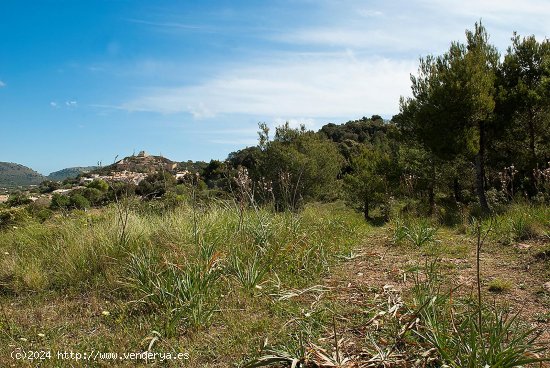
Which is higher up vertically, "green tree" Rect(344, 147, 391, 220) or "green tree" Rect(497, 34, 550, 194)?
"green tree" Rect(497, 34, 550, 194)

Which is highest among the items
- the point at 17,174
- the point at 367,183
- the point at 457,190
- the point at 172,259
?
the point at 17,174

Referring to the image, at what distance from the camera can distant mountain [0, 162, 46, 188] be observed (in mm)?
111000

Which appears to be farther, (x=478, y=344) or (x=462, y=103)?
(x=462, y=103)

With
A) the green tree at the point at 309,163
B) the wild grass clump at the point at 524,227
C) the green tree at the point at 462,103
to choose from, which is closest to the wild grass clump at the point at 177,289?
the wild grass clump at the point at 524,227

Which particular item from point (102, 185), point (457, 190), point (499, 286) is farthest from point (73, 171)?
point (499, 286)

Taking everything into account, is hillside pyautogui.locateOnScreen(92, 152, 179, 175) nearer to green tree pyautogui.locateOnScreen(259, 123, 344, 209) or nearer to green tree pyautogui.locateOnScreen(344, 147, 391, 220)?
green tree pyautogui.locateOnScreen(344, 147, 391, 220)

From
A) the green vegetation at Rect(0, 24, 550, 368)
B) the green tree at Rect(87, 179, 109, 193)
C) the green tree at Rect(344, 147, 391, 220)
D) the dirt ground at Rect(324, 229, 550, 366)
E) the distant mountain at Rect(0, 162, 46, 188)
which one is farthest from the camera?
the distant mountain at Rect(0, 162, 46, 188)

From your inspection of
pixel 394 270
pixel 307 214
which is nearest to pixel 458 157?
pixel 307 214

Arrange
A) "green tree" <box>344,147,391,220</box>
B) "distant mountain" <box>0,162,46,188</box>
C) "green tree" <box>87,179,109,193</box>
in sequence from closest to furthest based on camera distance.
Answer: "green tree" <box>87,179,109,193</box>
"green tree" <box>344,147,391,220</box>
"distant mountain" <box>0,162,46,188</box>

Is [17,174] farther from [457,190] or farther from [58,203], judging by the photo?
[58,203]

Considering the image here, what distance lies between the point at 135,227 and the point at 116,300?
5.26 feet

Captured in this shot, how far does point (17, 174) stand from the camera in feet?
409

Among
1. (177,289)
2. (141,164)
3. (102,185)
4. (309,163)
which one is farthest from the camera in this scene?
(309,163)

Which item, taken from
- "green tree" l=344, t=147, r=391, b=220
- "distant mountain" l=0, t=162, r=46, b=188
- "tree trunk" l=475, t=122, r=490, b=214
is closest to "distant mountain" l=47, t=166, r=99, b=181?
"green tree" l=344, t=147, r=391, b=220
